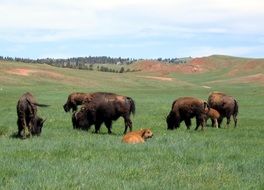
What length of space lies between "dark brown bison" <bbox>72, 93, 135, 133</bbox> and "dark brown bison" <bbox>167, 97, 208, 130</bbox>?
90.7 inches

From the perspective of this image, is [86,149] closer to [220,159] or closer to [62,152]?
[62,152]

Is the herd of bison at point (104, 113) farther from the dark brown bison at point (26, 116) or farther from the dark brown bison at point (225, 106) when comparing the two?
the dark brown bison at point (225, 106)

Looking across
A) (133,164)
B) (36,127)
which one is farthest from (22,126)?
(133,164)

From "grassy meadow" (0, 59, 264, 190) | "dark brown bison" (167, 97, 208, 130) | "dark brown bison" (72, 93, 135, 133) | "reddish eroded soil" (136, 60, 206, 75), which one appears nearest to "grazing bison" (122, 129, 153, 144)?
"grassy meadow" (0, 59, 264, 190)

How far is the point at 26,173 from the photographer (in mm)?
10031

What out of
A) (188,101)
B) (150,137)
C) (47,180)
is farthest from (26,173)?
(188,101)

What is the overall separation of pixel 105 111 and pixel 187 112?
358cm

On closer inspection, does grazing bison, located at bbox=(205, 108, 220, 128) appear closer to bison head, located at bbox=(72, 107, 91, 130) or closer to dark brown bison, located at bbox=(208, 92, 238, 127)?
dark brown bison, located at bbox=(208, 92, 238, 127)

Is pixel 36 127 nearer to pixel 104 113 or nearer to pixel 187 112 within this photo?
pixel 104 113

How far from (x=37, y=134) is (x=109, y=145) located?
4.22 m

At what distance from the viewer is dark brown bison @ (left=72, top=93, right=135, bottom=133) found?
20562 mm

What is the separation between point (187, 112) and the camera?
22.2m

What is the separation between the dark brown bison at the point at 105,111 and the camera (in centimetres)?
2056

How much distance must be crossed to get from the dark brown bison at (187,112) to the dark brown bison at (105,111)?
230cm
